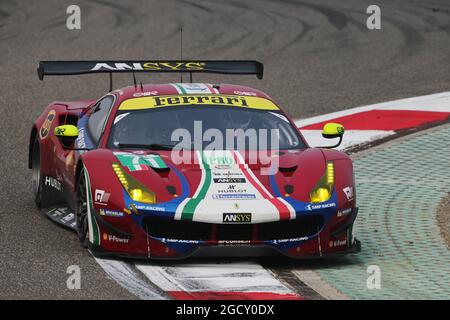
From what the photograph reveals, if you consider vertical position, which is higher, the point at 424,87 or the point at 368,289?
the point at 424,87

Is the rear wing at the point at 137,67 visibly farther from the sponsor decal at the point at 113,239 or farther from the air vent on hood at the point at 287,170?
the sponsor decal at the point at 113,239

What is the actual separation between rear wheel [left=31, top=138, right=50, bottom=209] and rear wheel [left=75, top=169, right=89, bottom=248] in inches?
51.7

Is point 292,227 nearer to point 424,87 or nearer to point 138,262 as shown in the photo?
point 138,262

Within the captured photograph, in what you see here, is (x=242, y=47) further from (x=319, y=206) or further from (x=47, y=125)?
(x=319, y=206)

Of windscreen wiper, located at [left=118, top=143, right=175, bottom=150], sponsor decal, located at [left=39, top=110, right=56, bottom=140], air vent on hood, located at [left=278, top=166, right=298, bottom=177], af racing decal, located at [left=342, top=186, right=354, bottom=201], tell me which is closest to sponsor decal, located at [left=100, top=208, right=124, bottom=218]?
windscreen wiper, located at [left=118, top=143, right=175, bottom=150]

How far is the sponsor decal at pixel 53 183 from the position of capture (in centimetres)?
1130

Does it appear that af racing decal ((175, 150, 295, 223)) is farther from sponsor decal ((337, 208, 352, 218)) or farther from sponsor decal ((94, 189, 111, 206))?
sponsor decal ((94, 189, 111, 206))

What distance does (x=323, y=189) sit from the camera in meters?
9.70

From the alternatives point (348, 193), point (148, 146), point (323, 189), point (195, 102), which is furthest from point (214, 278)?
point (195, 102)

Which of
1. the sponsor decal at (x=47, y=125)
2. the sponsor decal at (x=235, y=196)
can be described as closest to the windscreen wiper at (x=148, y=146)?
the sponsor decal at (x=235, y=196)

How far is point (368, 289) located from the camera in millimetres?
8820

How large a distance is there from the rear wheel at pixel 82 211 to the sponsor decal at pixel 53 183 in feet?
3.28
